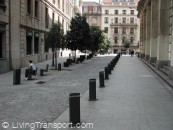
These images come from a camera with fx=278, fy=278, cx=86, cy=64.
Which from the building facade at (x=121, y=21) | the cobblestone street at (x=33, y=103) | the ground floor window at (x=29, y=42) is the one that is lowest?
the cobblestone street at (x=33, y=103)

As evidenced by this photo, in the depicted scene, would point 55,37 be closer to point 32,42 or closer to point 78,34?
point 32,42

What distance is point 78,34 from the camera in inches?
1227

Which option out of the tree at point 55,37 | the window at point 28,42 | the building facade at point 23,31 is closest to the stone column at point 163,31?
the tree at point 55,37

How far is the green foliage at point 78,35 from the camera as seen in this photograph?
30.8 meters

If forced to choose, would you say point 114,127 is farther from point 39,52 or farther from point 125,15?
point 125,15

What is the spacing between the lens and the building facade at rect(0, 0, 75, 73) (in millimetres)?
20828

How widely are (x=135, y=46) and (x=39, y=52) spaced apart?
218 ft

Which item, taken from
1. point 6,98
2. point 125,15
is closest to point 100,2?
point 125,15

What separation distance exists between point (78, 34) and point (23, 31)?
7.42 metres

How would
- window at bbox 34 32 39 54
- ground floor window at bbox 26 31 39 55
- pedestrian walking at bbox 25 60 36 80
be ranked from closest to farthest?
pedestrian walking at bbox 25 60 36 80, ground floor window at bbox 26 31 39 55, window at bbox 34 32 39 54

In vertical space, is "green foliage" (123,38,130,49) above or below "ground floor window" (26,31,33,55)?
above

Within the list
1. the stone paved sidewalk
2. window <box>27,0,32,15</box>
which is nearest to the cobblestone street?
the stone paved sidewalk

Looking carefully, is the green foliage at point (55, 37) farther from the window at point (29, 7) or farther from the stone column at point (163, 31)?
the stone column at point (163, 31)

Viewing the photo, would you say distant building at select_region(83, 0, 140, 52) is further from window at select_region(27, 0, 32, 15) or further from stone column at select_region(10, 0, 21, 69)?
stone column at select_region(10, 0, 21, 69)
